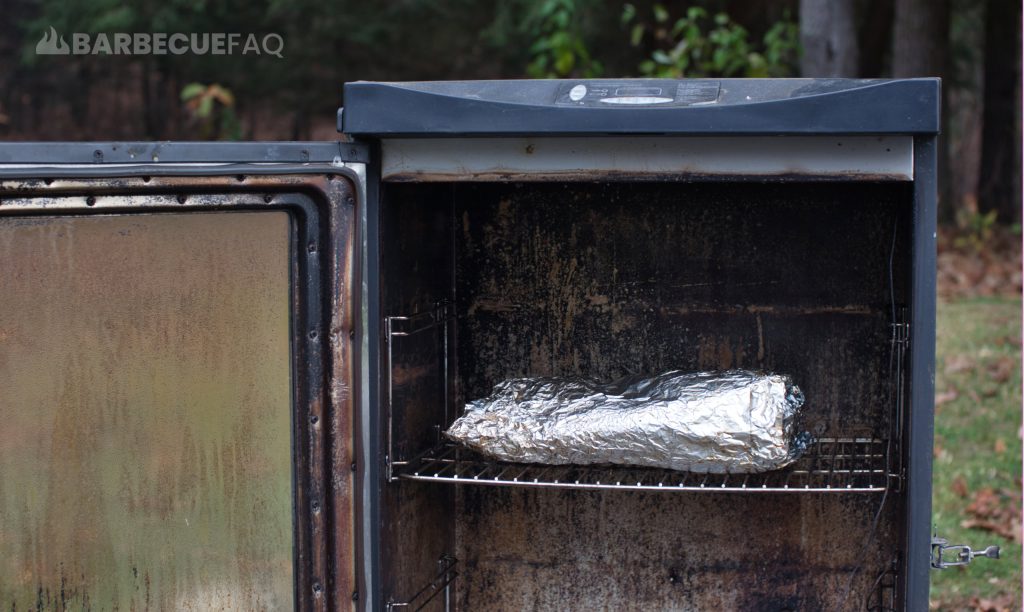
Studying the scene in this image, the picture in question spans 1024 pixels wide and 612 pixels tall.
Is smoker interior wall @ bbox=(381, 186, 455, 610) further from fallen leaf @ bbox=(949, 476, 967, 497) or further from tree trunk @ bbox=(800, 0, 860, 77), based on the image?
tree trunk @ bbox=(800, 0, 860, 77)

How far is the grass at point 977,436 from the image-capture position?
12.7 ft

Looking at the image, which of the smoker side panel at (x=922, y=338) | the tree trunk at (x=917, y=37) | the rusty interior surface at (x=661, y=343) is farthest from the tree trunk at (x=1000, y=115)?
the smoker side panel at (x=922, y=338)

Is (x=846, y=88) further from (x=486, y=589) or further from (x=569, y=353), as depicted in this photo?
(x=486, y=589)

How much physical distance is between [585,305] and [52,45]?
47.3 ft

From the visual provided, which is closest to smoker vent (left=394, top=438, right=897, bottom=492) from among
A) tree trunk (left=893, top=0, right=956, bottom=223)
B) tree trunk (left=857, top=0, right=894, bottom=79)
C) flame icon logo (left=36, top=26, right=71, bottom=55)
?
tree trunk (left=893, top=0, right=956, bottom=223)

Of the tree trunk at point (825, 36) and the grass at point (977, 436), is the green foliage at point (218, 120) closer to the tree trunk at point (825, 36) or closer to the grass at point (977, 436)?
the tree trunk at point (825, 36)

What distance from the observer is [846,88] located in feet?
6.09

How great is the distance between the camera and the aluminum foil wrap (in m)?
2.27

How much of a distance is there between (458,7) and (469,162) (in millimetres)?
12296

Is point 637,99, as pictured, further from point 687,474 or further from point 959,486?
point 959,486

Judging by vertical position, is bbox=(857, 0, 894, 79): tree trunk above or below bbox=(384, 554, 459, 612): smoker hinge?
above

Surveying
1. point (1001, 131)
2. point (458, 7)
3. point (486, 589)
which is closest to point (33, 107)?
point (458, 7)

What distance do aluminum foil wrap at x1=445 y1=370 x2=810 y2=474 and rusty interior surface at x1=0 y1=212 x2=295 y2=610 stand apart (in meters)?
0.51

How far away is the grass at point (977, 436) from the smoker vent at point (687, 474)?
1.42 meters
